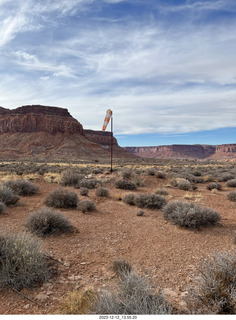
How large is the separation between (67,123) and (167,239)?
3893 inches

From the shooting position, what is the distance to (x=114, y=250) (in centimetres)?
460

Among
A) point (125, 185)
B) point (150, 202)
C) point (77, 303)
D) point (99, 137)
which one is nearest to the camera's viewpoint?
point (77, 303)

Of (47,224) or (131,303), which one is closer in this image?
(131,303)

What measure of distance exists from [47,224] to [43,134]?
9395cm

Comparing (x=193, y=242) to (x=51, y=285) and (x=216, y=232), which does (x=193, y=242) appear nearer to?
(x=216, y=232)

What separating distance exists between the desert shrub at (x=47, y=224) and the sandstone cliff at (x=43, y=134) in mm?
72511

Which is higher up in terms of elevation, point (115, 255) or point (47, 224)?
point (47, 224)

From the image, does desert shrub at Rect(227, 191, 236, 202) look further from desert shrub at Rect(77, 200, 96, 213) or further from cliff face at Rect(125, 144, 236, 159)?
cliff face at Rect(125, 144, 236, 159)

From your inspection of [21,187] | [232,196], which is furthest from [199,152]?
[21,187]

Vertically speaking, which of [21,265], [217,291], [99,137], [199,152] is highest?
[99,137]

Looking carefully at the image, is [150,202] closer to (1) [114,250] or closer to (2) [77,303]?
(1) [114,250]

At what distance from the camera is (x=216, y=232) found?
220 inches

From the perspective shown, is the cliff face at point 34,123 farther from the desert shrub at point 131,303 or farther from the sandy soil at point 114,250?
the desert shrub at point 131,303

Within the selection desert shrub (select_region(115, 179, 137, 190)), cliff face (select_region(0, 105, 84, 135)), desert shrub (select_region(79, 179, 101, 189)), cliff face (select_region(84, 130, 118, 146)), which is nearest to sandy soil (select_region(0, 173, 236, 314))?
desert shrub (select_region(79, 179, 101, 189))
